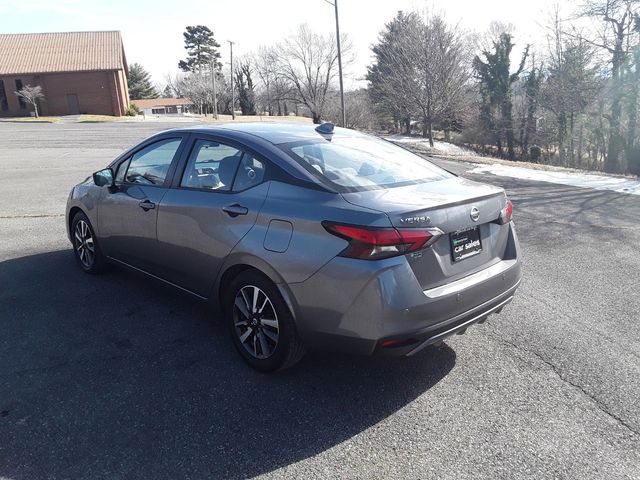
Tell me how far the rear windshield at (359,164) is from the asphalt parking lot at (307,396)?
1250 mm

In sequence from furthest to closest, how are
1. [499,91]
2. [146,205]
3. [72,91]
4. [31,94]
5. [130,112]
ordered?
[130,112], [72,91], [31,94], [499,91], [146,205]

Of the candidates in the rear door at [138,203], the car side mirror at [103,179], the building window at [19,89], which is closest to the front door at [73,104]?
the building window at [19,89]

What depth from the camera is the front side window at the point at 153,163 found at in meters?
4.22

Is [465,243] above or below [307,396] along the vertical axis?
above

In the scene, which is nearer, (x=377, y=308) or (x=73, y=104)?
(x=377, y=308)

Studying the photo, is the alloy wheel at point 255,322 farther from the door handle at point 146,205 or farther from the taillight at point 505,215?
the taillight at point 505,215

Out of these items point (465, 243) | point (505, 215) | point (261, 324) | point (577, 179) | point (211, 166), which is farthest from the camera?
point (577, 179)

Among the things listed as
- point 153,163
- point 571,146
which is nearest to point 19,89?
point 571,146

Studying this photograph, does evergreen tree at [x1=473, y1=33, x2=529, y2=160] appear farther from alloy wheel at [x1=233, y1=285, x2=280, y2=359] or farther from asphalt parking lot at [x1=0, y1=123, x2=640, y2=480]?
alloy wheel at [x1=233, y1=285, x2=280, y2=359]

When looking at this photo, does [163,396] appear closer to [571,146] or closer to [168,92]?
[571,146]

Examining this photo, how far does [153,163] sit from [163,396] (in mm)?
2117

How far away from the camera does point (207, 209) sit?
11.9ft

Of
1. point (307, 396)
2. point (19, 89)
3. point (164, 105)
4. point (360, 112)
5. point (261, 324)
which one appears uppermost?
point (164, 105)

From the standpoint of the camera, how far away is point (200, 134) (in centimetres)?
402
